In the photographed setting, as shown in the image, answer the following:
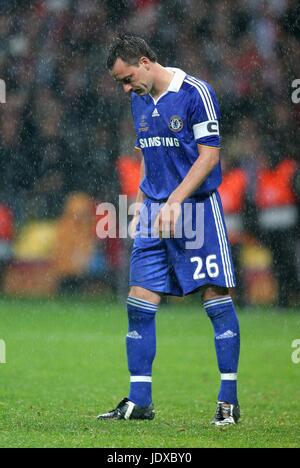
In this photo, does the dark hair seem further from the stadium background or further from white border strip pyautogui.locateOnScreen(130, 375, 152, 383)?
the stadium background

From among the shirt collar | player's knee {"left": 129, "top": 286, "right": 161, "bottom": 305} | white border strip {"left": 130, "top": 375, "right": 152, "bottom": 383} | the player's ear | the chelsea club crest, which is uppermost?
the player's ear

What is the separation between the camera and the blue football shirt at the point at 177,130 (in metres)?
6.02

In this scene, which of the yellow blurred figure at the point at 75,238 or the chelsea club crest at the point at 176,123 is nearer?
the chelsea club crest at the point at 176,123

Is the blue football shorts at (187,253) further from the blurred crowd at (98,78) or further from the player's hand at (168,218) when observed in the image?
the blurred crowd at (98,78)

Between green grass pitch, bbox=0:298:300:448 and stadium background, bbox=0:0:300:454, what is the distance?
0.07 meters

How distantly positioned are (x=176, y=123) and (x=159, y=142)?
137 millimetres

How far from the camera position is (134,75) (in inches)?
237

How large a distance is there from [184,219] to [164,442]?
4.25 ft

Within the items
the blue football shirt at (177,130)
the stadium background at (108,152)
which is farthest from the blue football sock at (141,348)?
the stadium background at (108,152)

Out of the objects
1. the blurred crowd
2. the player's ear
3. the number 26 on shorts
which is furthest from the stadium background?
the player's ear

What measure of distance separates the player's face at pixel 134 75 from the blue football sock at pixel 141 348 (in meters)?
1.00

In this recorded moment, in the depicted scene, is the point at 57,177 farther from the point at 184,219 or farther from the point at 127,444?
the point at 127,444

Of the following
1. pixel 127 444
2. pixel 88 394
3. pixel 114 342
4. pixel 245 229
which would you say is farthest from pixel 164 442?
pixel 245 229

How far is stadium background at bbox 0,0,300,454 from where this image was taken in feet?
41.1
